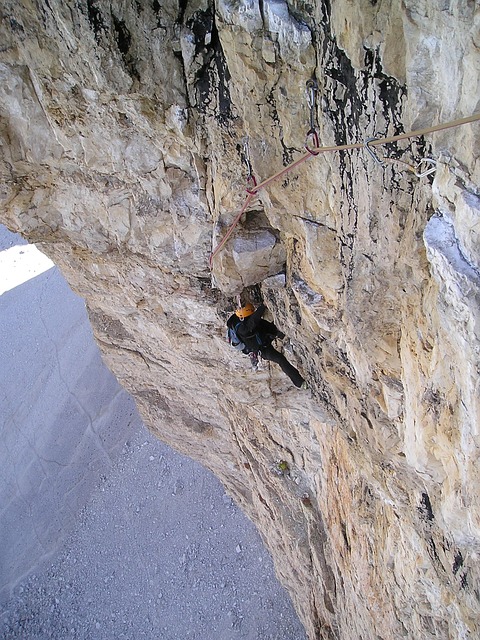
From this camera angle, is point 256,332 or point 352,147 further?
point 256,332

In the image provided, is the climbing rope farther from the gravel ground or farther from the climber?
the gravel ground

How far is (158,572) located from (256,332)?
22.7 ft

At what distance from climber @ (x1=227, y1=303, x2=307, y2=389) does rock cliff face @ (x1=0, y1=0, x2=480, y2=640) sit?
0.15 meters

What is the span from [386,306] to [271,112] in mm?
1229

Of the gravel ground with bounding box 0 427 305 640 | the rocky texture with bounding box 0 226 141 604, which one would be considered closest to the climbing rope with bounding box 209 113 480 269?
the gravel ground with bounding box 0 427 305 640

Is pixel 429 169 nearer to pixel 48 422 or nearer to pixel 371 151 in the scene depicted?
pixel 371 151

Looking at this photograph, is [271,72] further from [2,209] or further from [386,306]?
[2,209]

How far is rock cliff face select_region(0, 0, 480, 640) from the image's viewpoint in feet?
6.91

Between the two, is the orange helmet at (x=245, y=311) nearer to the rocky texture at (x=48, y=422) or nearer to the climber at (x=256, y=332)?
the climber at (x=256, y=332)

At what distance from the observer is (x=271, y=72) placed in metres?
2.69

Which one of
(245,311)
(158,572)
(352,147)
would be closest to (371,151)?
(352,147)

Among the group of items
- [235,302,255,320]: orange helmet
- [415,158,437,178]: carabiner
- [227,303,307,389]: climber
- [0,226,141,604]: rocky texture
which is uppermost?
[415,158,437,178]: carabiner

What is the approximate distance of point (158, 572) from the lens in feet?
31.1

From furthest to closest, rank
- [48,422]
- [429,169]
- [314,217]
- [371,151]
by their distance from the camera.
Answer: [48,422] < [314,217] < [371,151] < [429,169]
